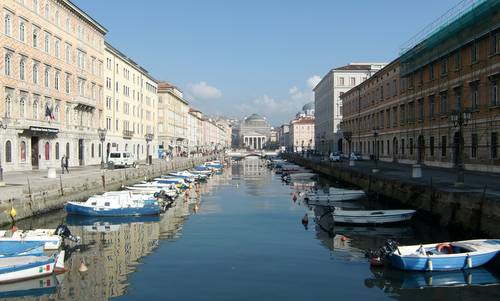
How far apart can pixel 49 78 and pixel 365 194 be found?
3745 centimetres

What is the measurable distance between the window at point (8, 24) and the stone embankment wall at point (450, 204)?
37.1 metres

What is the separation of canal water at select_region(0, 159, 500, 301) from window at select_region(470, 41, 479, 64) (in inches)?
735

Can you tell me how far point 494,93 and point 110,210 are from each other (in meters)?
30.4

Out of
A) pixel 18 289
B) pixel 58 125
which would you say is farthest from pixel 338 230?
pixel 58 125

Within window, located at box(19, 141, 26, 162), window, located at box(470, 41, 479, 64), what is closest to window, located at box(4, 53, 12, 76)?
window, located at box(19, 141, 26, 162)

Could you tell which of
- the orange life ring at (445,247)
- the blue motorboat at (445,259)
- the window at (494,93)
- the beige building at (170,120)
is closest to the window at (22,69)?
the blue motorboat at (445,259)

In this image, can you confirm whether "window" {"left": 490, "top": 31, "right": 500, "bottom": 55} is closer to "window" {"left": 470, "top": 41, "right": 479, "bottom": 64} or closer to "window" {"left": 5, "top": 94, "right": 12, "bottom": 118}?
"window" {"left": 470, "top": 41, "right": 479, "bottom": 64}

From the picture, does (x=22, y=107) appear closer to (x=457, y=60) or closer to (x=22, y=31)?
(x=22, y=31)

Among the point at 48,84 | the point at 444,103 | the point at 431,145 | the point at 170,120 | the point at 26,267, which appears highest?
the point at 170,120

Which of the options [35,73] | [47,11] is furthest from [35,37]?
[47,11]

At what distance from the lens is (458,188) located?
2870cm

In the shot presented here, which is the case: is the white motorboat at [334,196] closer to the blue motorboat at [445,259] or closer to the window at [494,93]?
the window at [494,93]

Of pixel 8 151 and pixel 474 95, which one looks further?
pixel 8 151

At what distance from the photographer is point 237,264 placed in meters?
20.9
